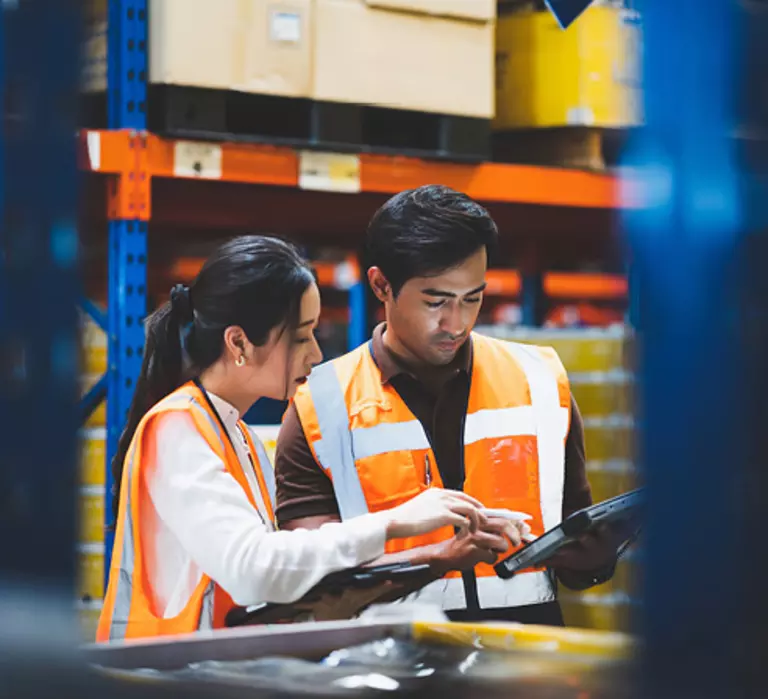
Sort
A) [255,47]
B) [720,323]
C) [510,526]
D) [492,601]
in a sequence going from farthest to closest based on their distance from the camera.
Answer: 1. [255,47]
2. [492,601]
3. [510,526]
4. [720,323]

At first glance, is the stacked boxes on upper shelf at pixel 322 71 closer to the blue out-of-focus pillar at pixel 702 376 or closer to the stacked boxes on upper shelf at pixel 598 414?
the stacked boxes on upper shelf at pixel 598 414

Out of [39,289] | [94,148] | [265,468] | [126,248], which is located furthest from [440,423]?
[39,289]

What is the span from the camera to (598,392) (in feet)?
11.2

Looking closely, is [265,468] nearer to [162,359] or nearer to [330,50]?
[162,359]

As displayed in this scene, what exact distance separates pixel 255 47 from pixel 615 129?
144 cm

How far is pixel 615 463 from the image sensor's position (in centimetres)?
339

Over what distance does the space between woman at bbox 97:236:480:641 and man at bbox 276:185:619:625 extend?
24cm

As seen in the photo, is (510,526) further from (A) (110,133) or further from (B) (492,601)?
(A) (110,133)

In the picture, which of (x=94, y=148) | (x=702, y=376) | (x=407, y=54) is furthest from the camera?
(x=407, y=54)

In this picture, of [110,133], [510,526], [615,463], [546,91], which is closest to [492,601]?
[510,526]

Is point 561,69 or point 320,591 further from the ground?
point 561,69

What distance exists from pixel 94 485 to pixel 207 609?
1.73 m

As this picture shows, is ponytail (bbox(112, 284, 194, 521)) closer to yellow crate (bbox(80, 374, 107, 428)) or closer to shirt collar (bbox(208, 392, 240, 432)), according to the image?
shirt collar (bbox(208, 392, 240, 432))

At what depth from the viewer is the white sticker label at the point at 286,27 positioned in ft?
11.9
